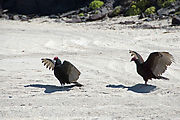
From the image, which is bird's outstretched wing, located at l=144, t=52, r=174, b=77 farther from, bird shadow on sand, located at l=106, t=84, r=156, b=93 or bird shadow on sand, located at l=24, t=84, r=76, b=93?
bird shadow on sand, located at l=24, t=84, r=76, b=93

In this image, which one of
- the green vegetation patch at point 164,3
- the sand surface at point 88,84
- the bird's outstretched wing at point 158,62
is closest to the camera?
the sand surface at point 88,84

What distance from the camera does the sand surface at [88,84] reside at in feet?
14.5

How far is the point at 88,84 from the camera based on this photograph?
605 centimetres

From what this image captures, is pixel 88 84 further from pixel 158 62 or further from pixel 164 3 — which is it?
pixel 164 3

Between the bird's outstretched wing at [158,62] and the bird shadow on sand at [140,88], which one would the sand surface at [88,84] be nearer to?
the bird shadow on sand at [140,88]

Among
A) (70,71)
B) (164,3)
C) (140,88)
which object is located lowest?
(140,88)

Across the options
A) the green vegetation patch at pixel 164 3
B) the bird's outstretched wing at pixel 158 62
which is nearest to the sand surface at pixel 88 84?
the bird's outstretched wing at pixel 158 62

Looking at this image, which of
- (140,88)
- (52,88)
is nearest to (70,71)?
(52,88)

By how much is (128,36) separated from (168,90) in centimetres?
700

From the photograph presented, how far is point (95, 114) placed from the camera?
4.32 m

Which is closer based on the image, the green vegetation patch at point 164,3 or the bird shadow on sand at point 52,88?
the bird shadow on sand at point 52,88

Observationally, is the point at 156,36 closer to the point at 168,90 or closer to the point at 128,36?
the point at 128,36

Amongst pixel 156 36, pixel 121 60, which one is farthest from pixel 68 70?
pixel 156 36

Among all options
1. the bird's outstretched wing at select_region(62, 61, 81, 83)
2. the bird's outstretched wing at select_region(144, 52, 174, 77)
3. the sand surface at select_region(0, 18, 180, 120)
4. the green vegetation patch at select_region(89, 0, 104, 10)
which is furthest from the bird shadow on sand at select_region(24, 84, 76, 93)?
the green vegetation patch at select_region(89, 0, 104, 10)
